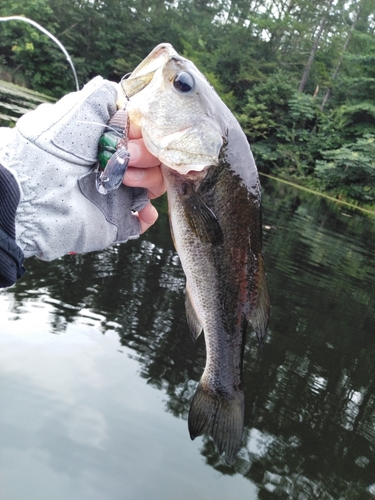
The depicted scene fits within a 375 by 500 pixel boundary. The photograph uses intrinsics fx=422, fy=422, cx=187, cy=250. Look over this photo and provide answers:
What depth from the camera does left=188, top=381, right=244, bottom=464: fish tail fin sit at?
6.41ft

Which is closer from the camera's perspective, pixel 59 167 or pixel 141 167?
pixel 59 167

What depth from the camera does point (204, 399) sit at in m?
2.04

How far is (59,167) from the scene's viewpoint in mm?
1564

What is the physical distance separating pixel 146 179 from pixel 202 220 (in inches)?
11.2

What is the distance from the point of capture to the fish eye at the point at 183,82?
170cm

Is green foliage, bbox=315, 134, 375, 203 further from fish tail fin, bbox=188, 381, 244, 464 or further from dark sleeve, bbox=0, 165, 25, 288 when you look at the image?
dark sleeve, bbox=0, 165, 25, 288

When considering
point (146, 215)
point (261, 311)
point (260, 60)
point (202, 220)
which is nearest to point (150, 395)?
point (261, 311)

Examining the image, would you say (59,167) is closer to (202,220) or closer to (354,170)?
(202,220)

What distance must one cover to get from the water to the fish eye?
266cm

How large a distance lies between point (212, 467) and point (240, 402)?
65.9 inches

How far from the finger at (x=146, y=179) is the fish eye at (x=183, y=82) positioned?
335 mm

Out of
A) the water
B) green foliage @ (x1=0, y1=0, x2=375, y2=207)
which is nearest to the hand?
the water

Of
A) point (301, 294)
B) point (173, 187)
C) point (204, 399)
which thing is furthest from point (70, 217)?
point (301, 294)

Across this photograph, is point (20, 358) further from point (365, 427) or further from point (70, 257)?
point (365, 427)
